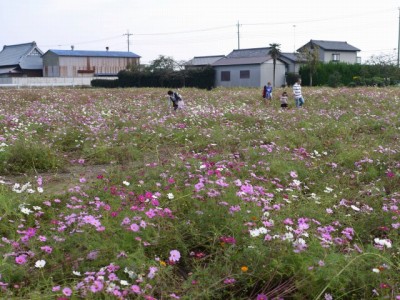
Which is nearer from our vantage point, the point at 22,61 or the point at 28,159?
the point at 28,159

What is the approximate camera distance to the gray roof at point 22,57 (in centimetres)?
5350

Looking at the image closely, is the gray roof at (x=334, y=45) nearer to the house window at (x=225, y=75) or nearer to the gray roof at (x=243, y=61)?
the gray roof at (x=243, y=61)

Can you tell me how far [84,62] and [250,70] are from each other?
2051cm

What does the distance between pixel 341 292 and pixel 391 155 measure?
4274 millimetres

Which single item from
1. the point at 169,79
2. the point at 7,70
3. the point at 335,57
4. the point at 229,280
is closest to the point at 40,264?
the point at 229,280

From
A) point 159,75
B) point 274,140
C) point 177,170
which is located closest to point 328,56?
point 159,75

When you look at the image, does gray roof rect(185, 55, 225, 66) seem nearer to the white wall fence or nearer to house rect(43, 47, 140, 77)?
house rect(43, 47, 140, 77)

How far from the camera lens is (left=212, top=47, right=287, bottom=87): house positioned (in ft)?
148

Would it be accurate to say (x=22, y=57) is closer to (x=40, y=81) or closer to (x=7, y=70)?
(x=7, y=70)

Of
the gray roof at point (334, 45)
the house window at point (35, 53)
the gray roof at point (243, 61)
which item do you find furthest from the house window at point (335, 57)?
the house window at point (35, 53)

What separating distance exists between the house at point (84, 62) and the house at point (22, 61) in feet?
4.24

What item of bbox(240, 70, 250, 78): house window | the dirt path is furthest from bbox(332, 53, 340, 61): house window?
the dirt path

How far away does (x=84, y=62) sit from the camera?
182 feet

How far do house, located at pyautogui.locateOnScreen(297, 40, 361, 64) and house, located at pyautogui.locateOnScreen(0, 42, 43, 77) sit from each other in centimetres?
3002
